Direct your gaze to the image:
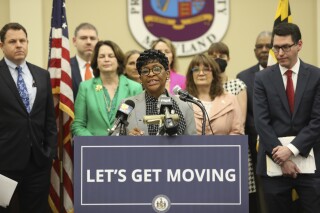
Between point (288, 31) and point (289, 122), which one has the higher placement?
point (288, 31)

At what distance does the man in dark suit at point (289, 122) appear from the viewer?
15.6 feet

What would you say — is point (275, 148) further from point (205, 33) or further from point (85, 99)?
point (205, 33)

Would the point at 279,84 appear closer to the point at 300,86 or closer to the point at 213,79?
the point at 300,86

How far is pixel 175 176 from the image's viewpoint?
355 centimetres

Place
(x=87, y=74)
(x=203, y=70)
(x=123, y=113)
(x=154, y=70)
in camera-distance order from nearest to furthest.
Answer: (x=123, y=113), (x=154, y=70), (x=203, y=70), (x=87, y=74)

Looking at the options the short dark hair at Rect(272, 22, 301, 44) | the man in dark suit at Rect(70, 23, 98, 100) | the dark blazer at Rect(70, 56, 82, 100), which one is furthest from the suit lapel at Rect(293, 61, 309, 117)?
the man in dark suit at Rect(70, 23, 98, 100)

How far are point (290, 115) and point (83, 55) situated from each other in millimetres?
2599

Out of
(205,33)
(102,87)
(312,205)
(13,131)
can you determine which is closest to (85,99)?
(102,87)

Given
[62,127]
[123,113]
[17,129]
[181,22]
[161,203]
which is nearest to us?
[161,203]

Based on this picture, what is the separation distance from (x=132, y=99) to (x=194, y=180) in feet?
2.79

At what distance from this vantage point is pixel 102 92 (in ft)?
19.3

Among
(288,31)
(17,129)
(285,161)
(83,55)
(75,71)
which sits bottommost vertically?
(285,161)

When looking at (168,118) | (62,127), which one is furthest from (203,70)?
(168,118)

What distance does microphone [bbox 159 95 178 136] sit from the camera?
3482 mm
